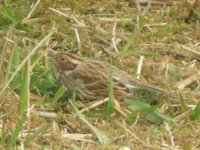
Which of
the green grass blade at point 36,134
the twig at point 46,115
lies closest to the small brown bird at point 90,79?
the twig at point 46,115

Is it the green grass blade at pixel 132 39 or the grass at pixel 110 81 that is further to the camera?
the green grass blade at pixel 132 39

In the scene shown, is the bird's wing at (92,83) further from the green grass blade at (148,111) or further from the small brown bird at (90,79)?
the green grass blade at (148,111)

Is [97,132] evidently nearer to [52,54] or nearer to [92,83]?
[92,83]

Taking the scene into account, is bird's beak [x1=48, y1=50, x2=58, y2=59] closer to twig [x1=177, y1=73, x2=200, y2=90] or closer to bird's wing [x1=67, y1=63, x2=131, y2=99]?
bird's wing [x1=67, y1=63, x2=131, y2=99]

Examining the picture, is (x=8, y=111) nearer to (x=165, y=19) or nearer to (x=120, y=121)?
(x=120, y=121)

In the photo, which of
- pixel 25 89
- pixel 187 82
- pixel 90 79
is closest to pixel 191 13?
pixel 187 82

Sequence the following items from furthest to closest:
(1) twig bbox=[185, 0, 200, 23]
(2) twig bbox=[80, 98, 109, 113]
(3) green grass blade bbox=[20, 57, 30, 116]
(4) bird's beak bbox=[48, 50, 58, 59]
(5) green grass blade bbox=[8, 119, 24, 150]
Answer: (1) twig bbox=[185, 0, 200, 23] < (4) bird's beak bbox=[48, 50, 58, 59] < (2) twig bbox=[80, 98, 109, 113] < (3) green grass blade bbox=[20, 57, 30, 116] < (5) green grass blade bbox=[8, 119, 24, 150]

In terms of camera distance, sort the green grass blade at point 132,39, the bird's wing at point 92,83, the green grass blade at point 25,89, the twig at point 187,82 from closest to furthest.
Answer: the green grass blade at point 25,89
the bird's wing at point 92,83
the twig at point 187,82
the green grass blade at point 132,39

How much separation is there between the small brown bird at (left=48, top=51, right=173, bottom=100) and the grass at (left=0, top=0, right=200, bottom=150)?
8cm

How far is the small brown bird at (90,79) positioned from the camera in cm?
673

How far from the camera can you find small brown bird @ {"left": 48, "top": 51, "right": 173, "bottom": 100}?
6734mm

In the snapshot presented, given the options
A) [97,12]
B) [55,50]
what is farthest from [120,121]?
[97,12]

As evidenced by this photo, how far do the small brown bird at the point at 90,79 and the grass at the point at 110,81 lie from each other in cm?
8

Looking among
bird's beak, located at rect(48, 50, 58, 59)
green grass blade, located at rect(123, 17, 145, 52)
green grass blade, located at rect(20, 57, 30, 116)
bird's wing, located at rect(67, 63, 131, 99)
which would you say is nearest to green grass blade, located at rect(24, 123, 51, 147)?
green grass blade, located at rect(20, 57, 30, 116)
